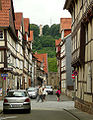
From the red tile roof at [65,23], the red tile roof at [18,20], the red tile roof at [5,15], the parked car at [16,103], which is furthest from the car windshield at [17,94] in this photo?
the red tile roof at [65,23]

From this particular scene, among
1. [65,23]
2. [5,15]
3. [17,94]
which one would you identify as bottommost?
[17,94]

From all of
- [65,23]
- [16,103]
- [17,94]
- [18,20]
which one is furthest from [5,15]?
[65,23]

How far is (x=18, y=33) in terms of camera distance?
4797 centimetres

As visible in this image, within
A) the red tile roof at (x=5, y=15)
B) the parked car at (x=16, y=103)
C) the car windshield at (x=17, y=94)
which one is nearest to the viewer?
the parked car at (x=16, y=103)

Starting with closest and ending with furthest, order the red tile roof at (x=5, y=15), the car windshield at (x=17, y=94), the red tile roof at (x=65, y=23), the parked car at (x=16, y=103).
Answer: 1. the parked car at (x=16, y=103)
2. the car windshield at (x=17, y=94)
3. the red tile roof at (x=5, y=15)
4. the red tile roof at (x=65, y=23)

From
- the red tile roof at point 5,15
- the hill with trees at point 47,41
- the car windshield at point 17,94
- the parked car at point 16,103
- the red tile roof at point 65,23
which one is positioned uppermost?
the hill with trees at point 47,41

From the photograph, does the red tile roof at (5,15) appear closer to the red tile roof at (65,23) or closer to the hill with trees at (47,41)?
the red tile roof at (65,23)

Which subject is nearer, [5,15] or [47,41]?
[5,15]

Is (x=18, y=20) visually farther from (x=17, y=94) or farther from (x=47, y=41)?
(x=47, y=41)

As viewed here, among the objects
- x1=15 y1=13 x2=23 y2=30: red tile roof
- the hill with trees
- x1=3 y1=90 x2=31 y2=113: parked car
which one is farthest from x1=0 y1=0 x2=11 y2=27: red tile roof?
the hill with trees

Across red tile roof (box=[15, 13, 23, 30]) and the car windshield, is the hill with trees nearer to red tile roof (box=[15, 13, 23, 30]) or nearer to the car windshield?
red tile roof (box=[15, 13, 23, 30])

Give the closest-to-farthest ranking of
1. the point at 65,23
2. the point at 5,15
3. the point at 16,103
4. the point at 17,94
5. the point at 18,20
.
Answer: the point at 16,103, the point at 17,94, the point at 5,15, the point at 18,20, the point at 65,23

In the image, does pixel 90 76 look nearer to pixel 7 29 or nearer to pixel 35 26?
pixel 7 29

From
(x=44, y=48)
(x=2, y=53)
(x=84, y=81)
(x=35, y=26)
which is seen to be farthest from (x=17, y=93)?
(x=35, y=26)
